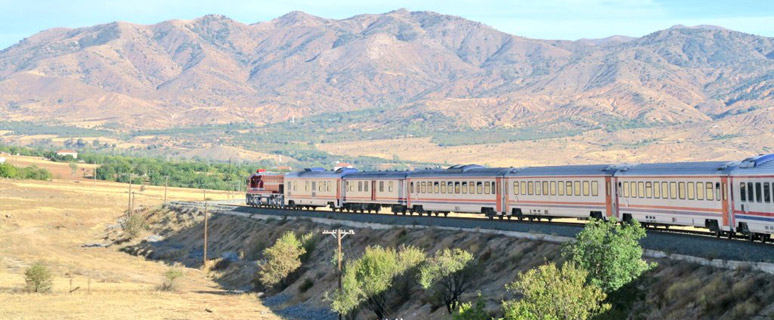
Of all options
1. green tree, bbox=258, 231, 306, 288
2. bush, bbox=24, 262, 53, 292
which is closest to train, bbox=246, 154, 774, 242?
green tree, bbox=258, 231, 306, 288

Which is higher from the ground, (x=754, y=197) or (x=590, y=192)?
(x=590, y=192)

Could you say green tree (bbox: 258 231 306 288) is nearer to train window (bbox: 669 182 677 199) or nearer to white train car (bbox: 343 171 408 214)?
white train car (bbox: 343 171 408 214)

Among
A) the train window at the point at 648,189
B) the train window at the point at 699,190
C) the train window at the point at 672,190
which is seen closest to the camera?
the train window at the point at 699,190

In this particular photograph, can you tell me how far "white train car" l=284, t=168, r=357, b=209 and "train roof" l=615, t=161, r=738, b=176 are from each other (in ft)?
108

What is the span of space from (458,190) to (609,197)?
14321mm

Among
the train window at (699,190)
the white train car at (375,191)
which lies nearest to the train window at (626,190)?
the train window at (699,190)

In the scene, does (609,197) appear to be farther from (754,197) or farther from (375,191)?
(375,191)

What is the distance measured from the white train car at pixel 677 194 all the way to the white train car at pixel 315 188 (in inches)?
1301

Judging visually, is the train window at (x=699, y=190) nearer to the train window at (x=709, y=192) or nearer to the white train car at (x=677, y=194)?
the white train car at (x=677, y=194)

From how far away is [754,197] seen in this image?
110 ft

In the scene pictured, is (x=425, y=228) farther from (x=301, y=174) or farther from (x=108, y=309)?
(x=301, y=174)

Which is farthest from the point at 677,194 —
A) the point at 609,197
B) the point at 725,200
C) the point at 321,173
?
the point at 321,173

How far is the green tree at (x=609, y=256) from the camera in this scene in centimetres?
2942

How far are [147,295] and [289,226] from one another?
16721mm
